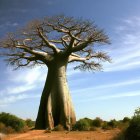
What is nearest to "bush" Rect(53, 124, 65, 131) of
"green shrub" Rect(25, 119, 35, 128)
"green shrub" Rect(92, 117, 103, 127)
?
"green shrub" Rect(92, 117, 103, 127)

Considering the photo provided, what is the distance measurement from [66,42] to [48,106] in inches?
158

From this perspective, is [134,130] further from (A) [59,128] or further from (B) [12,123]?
(B) [12,123]

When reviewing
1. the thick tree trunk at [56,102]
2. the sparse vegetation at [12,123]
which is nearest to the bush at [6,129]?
the sparse vegetation at [12,123]

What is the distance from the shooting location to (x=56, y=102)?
1914cm

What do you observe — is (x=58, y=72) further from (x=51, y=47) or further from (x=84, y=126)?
(x=84, y=126)

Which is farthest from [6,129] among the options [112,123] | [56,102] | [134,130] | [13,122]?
[134,130]

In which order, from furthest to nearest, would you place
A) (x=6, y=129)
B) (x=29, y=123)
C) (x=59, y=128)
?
(x=29, y=123) → (x=59, y=128) → (x=6, y=129)

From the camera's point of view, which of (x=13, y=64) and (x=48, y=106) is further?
(x=13, y=64)

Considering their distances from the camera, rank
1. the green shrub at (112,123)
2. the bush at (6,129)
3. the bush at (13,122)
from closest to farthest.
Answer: the bush at (6,129) → the bush at (13,122) → the green shrub at (112,123)

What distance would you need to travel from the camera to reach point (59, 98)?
19062 millimetres

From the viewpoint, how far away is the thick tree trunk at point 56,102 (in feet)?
61.3

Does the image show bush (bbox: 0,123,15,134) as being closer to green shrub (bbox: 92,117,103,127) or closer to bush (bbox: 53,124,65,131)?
bush (bbox: 53,124,65,131)

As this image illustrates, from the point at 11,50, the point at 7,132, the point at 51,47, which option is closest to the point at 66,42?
the point at 51,47

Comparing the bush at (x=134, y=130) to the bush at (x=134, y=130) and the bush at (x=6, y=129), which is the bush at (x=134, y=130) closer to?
the bush at (x=134, y=130)
